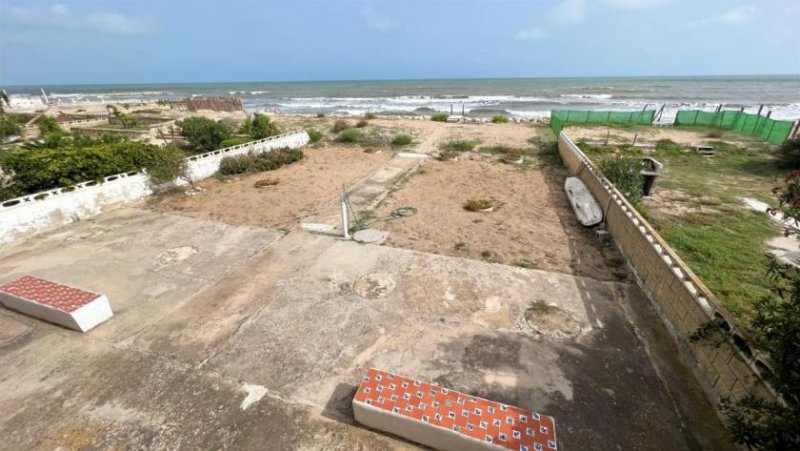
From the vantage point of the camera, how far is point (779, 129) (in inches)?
799

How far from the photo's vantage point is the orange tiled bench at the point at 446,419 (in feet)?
13.6

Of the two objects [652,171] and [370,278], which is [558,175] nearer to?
[652,171]

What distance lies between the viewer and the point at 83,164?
12242 mm

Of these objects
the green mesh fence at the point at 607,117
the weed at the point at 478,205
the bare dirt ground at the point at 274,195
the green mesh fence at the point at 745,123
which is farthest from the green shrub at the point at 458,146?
the green mesh fence at the point at 745,123

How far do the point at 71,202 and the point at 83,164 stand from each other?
163cm

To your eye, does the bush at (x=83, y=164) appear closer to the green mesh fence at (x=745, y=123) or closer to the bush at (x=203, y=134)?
the bush at (x=203, y=134)

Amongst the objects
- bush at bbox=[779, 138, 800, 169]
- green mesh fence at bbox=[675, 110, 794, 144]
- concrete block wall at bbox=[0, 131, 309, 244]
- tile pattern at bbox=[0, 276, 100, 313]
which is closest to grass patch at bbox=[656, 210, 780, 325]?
bush at bbox=[779, 138, 800, 169]

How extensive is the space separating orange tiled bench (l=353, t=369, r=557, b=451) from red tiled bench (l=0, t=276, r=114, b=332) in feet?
19.6

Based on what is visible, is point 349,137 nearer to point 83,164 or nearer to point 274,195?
point 274,195

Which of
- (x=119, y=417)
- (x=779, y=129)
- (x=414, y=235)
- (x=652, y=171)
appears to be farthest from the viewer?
(x=779, y=129)

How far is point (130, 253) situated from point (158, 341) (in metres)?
4.71

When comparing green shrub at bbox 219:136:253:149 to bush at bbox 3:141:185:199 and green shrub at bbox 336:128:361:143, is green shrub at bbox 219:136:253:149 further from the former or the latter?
green shrub at bbox 336:128:361:143

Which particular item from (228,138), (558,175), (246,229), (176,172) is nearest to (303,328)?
(246,229)

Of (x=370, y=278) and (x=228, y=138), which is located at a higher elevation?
(x=228, y=138)
